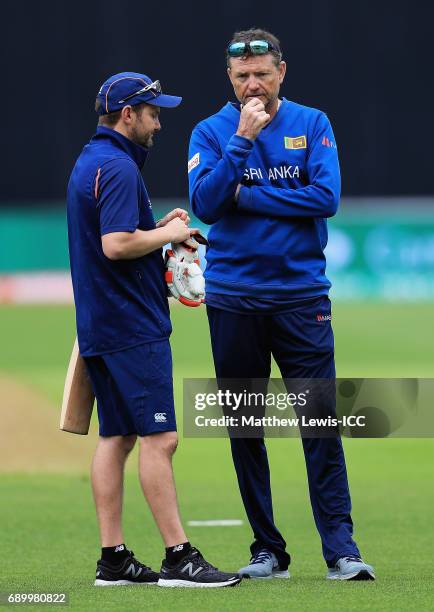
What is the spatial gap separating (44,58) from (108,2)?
152 cm

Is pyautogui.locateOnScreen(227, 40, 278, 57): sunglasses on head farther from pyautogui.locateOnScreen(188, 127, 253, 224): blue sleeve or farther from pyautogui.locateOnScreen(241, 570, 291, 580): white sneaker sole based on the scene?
pyautogui.locateOnScreen(241, 570, 291, 580): white sneaker sole

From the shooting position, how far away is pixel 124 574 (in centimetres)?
582

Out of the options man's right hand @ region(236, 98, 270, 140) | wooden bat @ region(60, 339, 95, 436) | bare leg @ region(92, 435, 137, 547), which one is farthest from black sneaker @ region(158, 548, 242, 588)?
man's right hand @ region(236, 98, 270, 140)

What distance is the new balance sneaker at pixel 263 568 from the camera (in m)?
6.05

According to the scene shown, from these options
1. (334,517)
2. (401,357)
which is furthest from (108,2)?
(334,517)

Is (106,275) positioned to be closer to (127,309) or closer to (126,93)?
(127,309)

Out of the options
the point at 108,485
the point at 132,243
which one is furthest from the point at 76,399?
the point at 132,243

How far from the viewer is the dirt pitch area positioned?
1050cm

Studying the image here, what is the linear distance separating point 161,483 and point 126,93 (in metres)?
1.58

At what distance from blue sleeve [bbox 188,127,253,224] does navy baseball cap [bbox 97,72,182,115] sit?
35 centimetres

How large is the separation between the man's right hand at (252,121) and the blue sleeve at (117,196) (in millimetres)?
521

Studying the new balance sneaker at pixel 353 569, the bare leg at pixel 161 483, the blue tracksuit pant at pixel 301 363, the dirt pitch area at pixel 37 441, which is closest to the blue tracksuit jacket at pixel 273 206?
the blue tracksuit pant at pixel 301 363

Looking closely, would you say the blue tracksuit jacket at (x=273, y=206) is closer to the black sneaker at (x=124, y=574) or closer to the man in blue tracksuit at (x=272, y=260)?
the man in blue tracksuit at (x=272, y=260)

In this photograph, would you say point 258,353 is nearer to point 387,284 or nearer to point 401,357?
point 401,357
